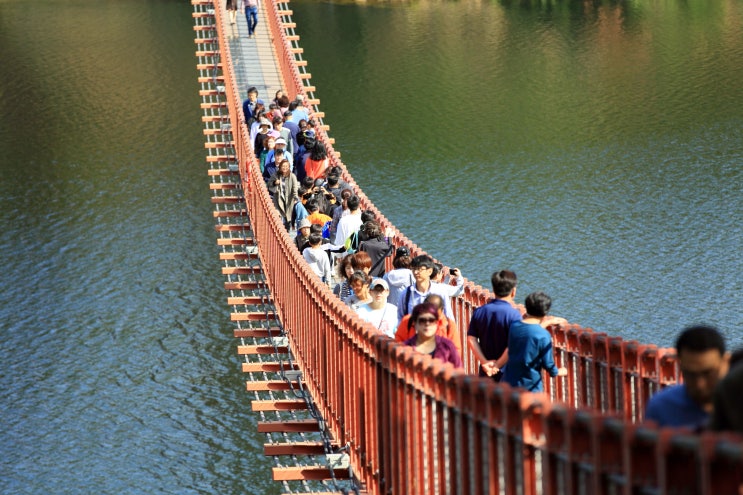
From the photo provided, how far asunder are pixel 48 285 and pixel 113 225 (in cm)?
339

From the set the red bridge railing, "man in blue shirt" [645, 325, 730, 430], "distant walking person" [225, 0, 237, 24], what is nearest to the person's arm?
the red bridge railing

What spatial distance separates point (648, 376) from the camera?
704 centimetres

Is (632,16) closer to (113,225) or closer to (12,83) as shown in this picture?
(12,83)

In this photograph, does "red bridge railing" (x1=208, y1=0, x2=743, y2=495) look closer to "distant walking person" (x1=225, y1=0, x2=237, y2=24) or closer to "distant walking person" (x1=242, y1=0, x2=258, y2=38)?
"distant walking person" (x1=242, y1=0, x2=258, y2=38)

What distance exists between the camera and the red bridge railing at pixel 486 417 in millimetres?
4199

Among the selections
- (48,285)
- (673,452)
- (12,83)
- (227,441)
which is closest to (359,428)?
(673,452)

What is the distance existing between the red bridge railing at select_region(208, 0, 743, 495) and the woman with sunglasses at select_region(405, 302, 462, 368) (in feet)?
0.69

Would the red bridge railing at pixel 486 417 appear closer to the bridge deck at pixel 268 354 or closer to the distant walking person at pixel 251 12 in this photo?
the bridge deck at pixel 268 354

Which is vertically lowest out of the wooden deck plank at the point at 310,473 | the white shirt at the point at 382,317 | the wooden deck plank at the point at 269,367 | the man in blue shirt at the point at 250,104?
the wooden deck plank at the point at 310,473

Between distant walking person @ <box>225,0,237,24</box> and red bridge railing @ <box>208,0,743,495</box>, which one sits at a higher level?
distant walking person @ <box>225,0,237,24</box>

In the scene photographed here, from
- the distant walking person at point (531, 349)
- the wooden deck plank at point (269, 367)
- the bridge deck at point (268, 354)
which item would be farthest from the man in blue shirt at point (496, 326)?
the wooden deck plank at point (269, 367)

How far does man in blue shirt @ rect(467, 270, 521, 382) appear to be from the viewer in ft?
24.2

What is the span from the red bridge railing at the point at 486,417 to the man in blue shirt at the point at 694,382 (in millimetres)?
165

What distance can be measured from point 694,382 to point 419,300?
4103 millimetres
